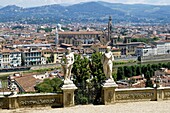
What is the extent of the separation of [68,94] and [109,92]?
145 cm

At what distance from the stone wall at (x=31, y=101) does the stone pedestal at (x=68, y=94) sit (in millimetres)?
152

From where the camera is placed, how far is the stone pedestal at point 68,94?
12406 mm

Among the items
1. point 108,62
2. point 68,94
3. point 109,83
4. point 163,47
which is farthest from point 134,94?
point 163,47

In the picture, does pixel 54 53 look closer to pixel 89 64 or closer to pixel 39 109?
pixel 89 64

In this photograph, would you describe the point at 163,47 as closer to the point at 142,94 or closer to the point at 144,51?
the point at 144,51

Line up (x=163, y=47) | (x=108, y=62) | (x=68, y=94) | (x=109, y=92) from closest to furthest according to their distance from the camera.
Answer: (x=68, y=94) → (x=108, y=62) → (x=109, y=92) → (x=163, y=47)

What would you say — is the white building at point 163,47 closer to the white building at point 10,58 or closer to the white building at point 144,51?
the white building at point 144,51

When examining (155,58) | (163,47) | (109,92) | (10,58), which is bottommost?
(163,47)

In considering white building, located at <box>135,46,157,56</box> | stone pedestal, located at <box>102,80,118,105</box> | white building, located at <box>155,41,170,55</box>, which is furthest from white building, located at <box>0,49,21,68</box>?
stone pedestal, located at <box>102,80,118,105</box>

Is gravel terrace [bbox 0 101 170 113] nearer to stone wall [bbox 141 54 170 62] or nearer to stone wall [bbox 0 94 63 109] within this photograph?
stone wall [bbox 0 94 63 109]

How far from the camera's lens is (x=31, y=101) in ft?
40.5

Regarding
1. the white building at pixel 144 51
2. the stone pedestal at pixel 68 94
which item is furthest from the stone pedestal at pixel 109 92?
the white building at pixel 144 51

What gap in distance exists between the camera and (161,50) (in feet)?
381

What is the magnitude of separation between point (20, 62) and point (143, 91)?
242 ft
